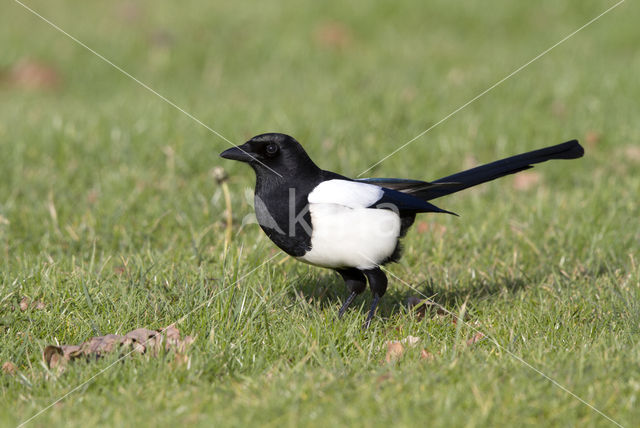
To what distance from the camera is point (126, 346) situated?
3068 mm

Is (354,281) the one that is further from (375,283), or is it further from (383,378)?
(383,378)

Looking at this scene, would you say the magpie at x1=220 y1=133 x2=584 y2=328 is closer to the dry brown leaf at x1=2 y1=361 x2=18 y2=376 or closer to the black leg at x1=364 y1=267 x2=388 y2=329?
the black leg at x1=364 y1=267 x2=388 y2=329

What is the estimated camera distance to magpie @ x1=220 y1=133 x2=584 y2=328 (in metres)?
3.37

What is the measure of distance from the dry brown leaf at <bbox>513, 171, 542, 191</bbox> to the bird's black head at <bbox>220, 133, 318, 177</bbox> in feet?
9.11

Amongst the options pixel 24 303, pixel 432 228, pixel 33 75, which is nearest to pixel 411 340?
pixel 432 228

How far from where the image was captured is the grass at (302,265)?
109 inches

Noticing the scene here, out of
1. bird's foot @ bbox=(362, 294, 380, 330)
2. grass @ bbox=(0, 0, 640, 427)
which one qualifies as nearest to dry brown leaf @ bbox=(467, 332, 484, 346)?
grass @ bbox=(0, 0, 640, 427)

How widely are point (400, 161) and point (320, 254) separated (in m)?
2.65

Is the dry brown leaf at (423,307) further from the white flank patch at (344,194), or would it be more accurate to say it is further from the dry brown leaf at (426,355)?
the white flank patch at (344,194)

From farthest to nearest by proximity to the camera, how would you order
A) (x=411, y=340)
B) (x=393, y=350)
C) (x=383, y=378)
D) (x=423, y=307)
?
(x=423, y=307) → (x=411, y=340) → (x=393, y=350) → (x=383, y=378)

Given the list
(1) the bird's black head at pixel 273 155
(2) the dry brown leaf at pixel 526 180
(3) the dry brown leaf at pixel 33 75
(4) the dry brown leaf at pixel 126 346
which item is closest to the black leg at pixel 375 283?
(1) the bird's black head at pixel 273 155

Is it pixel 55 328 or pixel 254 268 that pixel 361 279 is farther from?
pixel 55 328

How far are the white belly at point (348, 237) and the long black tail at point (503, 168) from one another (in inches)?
18.6

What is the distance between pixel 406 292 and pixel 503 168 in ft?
2.74
